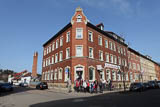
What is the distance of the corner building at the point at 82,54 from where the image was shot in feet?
74.1

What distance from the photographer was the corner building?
22594 mm

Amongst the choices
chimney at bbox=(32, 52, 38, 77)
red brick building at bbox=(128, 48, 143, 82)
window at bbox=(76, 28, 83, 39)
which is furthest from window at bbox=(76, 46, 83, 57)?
chimney at bbox=(32, 52, 38, 77)

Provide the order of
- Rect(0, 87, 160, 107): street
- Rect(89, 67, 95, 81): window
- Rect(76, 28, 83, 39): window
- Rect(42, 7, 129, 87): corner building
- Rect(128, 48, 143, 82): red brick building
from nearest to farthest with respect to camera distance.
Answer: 1. Rect(0, 87, 160, 107): street
2. Rect(42, 7, 129, 87): corner building
3. Rect(89, 67, 95, 81): window
4. Rect(76, 28, 83, 39): window
5. Rect(128, 48, 143, 82): red brick building

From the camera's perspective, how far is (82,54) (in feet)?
75.5

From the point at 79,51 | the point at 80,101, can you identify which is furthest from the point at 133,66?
the point at 80,101

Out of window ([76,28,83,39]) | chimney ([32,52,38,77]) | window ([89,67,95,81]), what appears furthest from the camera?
chimney ([32,52,38,77])

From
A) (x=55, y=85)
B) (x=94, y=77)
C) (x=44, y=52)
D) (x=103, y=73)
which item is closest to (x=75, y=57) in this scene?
(x=94, y=77)

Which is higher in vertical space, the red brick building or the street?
the red brick building

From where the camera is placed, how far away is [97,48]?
26.3 metres

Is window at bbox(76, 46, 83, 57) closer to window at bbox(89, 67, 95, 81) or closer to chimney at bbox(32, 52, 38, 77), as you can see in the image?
window at bbox(89, 67, 95, 81)

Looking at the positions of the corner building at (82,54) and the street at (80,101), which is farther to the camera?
the corner building at (82,54)

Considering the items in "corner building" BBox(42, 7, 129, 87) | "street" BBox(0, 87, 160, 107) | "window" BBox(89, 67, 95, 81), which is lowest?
"street" BBox(0, 87, 160, 107)

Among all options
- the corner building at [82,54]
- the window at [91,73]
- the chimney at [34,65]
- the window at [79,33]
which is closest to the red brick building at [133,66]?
the corner building at [82,54]

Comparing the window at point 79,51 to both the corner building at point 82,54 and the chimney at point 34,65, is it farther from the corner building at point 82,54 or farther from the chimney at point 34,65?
the chimney at point 34,65
